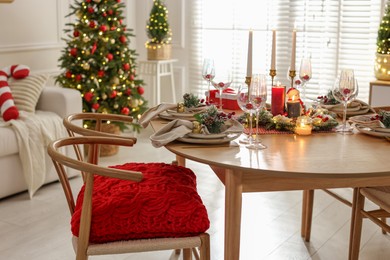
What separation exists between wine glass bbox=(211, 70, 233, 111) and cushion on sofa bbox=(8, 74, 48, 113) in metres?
1.88

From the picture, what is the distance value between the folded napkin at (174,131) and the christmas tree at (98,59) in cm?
257

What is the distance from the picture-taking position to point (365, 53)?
16.2 ft

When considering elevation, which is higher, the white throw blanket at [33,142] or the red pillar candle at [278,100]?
the red pillar candle at [278,100]

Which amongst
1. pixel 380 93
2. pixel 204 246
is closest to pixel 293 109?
pixel 204 246

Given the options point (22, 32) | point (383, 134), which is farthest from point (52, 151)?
point (22, 32)

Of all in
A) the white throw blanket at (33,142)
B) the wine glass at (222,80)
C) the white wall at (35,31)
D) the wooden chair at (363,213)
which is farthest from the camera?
the white wall at (35,31)

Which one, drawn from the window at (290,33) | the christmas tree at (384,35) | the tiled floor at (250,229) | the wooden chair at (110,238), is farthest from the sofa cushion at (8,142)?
the christmas tree at (384,35)

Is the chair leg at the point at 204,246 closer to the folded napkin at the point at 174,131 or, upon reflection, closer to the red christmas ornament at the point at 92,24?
the folded napkin at the point at 174,131

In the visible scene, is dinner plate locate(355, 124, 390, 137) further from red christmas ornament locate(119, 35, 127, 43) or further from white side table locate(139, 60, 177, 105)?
white side table locate(139, 60, 177, 105)

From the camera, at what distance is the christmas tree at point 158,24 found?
561 cm

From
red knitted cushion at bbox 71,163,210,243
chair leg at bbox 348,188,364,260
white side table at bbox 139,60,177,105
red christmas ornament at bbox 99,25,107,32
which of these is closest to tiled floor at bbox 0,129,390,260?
chair leg at bbox 348,188,364,260

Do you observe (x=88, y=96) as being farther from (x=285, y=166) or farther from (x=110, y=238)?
(x=285, y=166)

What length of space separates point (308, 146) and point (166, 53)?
12.5 ft

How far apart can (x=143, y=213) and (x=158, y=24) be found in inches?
154
